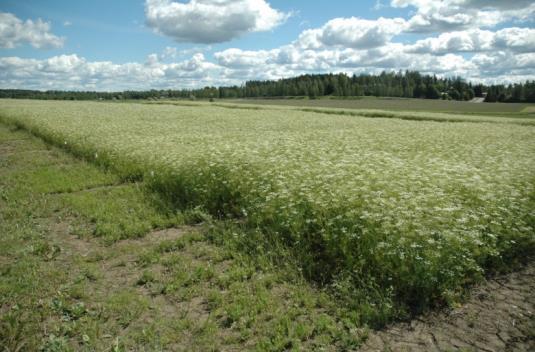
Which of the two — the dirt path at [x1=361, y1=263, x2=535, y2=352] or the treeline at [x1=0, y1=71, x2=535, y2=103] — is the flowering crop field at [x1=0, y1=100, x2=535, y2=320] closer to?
the dirt path at [x1=361, y1=263, x2=535, y2=352]

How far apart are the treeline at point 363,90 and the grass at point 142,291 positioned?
4945 inches

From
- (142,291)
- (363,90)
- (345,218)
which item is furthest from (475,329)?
(363,90)

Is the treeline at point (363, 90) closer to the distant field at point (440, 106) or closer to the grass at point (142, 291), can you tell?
the distant field at point (440, 106)

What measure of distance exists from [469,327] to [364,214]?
2.48m

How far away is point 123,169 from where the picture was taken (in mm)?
13602

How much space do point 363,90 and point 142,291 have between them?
490 feet

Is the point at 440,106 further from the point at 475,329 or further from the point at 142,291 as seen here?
the point at 142,291

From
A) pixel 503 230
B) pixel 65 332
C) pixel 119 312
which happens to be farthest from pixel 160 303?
pixel 503 230

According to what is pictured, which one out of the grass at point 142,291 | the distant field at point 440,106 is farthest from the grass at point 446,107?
the grass at point 142,291

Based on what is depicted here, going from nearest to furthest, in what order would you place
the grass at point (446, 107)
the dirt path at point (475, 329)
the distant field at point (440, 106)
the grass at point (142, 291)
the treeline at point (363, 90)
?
the dirt path at point (475, 329)
the grass at point (142, 291)
the grass at point (446, 107)
the distant field at point (440, 106)
the treeline at point (363, 90)

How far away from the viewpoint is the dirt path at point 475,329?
15.0 ft

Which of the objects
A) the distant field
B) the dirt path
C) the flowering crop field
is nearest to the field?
the flowering crop field

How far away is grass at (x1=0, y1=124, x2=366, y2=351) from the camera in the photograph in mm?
4793

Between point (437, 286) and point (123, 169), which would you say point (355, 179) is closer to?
point (437, 286)
